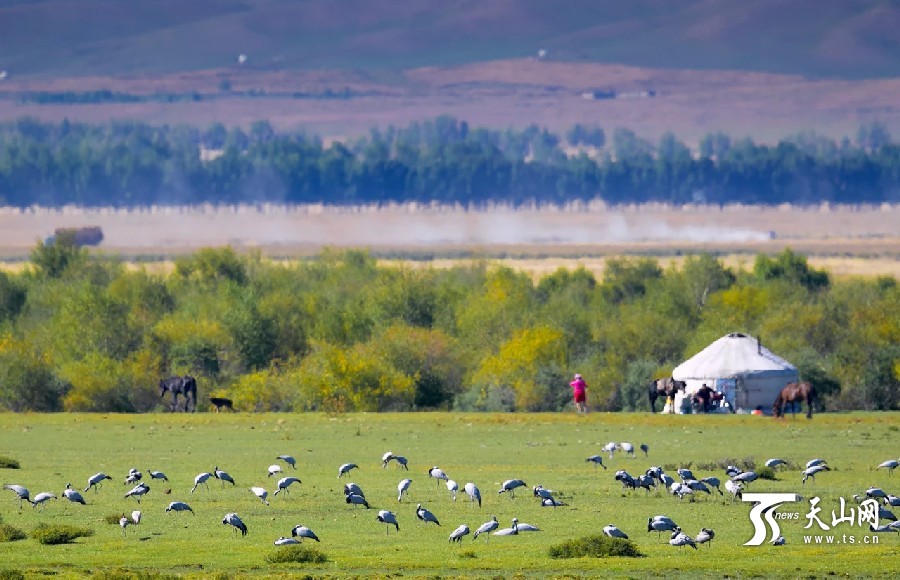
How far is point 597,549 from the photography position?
27984mm

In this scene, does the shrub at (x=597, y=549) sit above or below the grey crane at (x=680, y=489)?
below

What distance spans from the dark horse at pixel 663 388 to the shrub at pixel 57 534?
28801mm

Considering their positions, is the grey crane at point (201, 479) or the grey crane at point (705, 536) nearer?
the grey crane at point (705, 536)

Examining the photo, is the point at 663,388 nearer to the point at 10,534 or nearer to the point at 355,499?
the point at 355,499

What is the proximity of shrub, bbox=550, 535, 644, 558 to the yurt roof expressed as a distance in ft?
100

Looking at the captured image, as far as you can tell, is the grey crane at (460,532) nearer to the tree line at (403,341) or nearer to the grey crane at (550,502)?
the grey crane at (550,502)

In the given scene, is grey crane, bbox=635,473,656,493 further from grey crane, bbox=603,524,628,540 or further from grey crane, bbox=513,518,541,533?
grey crane, bbox=603,524,628,540

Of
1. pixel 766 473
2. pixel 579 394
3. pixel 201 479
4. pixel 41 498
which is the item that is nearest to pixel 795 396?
pixel 579 394

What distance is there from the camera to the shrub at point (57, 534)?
29469 millimetres

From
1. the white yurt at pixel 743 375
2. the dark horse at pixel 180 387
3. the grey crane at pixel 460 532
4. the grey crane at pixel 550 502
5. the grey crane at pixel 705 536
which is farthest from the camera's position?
the dark horse at pixel 180 387

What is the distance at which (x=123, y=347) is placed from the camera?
226 feet

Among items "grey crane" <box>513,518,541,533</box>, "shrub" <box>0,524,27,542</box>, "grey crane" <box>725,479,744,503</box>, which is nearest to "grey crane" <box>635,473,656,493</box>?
"grey crane" <box>725,479,744,503</box>

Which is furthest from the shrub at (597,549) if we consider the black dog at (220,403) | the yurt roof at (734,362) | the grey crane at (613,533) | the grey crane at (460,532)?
the black dog at (220,403)

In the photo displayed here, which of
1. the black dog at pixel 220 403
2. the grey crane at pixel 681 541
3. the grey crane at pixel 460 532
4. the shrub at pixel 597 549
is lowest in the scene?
the black dog at pixel 220 403
